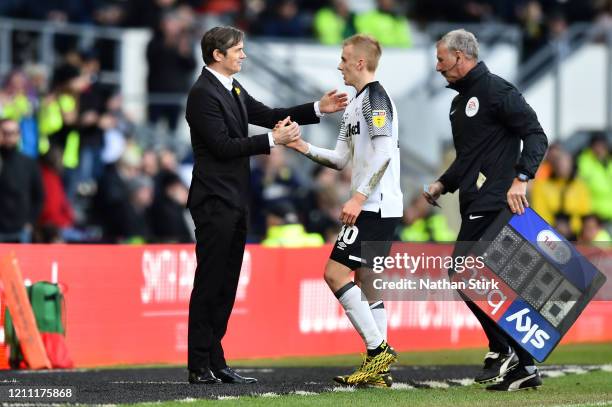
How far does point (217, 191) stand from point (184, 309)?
4039 millimetres

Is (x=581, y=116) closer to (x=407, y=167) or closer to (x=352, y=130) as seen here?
(x=407, y=167)

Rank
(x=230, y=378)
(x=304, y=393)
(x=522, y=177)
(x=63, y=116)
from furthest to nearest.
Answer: (x=63, y=116), (x=230, y=378), (x=522, y=177), (x=304, y=393)

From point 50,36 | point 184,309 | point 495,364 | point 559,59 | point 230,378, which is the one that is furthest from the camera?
point 559,59

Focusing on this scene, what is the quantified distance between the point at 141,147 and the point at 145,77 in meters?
1.33

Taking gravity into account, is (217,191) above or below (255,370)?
above

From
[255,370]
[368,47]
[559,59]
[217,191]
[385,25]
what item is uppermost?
[385,25]

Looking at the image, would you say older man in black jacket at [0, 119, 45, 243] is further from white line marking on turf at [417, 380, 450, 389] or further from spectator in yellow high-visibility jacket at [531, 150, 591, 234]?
spectator in yellow high-visibility jacket at [531, 150, 591, 234]

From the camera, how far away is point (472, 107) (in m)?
10.4

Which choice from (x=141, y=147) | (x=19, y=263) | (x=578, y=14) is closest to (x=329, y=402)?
(x=19, y=263)

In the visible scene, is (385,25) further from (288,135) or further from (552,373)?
(288,135)

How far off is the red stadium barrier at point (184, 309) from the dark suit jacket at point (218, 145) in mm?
2805

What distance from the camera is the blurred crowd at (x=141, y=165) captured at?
1658 cm

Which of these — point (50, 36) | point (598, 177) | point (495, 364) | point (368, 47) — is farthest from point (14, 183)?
point (598, 177)

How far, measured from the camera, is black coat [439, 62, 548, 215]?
404 inches
